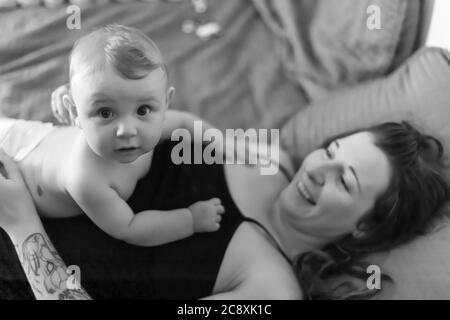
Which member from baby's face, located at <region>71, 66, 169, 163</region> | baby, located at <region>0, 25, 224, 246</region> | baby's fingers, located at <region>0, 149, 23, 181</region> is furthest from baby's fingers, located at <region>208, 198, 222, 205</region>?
baby's fingers, located at <region>0, 149, 23, 181</region>

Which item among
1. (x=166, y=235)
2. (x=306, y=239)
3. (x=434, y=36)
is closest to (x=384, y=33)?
(x=434, y=36)

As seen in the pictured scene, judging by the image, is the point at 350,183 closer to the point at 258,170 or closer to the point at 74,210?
the point at 258,170

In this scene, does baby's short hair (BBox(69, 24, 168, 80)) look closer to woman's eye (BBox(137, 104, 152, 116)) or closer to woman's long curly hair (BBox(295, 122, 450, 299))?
woman's eye (BBox(137, 104, 152, 116))

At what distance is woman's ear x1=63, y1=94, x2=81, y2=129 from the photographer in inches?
24.6

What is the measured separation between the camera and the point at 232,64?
87 centimetres

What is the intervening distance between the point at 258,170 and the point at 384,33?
1.09 feet

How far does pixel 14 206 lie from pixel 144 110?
20cm

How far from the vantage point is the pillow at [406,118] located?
650 millimetres

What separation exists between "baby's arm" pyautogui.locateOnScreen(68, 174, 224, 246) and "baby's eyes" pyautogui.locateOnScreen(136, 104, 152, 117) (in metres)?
0.09

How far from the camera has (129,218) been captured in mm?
626

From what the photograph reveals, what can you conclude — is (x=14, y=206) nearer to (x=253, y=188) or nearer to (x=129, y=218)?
(x=129, y=218)

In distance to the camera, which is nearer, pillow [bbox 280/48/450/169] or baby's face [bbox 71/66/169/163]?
baby's face [bbox 71/66/169/163]

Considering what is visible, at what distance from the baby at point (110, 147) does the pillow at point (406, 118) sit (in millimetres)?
192

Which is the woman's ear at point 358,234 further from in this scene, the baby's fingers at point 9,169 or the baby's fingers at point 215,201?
the baby's fingers at point 9,169
